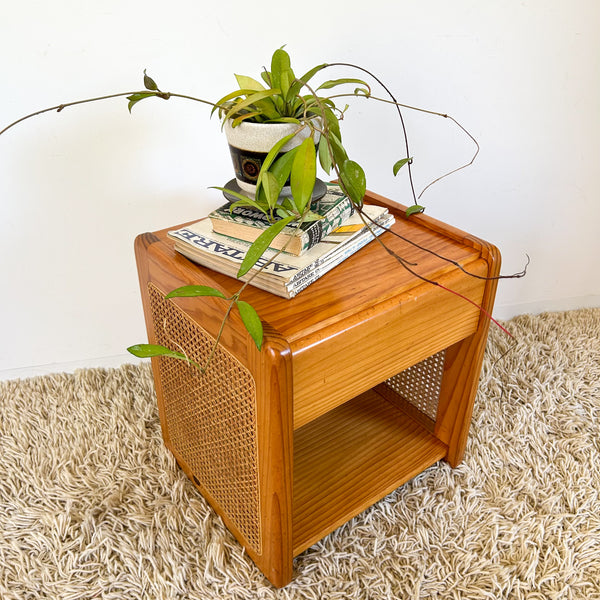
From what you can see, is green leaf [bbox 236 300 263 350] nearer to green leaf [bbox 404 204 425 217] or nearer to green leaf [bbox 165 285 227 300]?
green leaf [bbox 165 285 227 300]

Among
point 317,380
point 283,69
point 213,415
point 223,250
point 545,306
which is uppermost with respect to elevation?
point 283,69

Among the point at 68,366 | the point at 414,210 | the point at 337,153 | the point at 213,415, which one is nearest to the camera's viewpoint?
the point at 337,153

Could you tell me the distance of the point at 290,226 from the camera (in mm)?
834

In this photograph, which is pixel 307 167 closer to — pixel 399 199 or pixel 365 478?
pixel 365 478

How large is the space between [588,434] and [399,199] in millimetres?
687

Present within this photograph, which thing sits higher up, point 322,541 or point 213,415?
point 213,415

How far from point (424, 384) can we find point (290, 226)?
50cm

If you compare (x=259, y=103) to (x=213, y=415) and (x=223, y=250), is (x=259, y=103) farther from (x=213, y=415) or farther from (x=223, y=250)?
(x=213, y=415)

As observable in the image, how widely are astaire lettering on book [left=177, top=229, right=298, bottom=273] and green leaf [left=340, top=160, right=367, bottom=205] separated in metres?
0.13

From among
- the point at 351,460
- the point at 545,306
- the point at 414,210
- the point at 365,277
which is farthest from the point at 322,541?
the point at 545,306

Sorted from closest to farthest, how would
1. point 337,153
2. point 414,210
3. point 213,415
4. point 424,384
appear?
point 337,153 → point 213,415 → point 414,210 → point 424,384

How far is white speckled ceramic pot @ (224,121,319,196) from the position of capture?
0.81 metres

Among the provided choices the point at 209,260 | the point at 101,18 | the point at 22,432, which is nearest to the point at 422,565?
the point at 209,260

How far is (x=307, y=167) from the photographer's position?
2.31 feet
